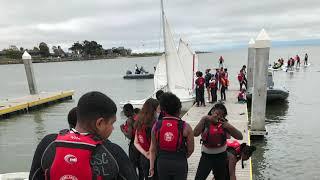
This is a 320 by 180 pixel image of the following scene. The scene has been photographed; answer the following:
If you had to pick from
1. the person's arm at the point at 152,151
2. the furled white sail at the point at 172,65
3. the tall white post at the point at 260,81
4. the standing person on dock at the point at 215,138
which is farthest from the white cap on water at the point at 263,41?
the person's arm at the point at 152,151

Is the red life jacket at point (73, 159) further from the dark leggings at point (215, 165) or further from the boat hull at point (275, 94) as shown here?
the boat hull at point (275, 94)

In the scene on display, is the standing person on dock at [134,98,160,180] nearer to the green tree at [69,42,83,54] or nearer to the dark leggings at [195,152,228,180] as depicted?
the dark leggings at [195,152,228,180]

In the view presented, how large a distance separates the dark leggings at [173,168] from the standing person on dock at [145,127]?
1.99ft

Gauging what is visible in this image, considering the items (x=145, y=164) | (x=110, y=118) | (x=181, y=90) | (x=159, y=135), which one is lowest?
(x=181, y=90)

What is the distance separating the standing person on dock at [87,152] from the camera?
2168mm

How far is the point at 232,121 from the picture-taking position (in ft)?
46.8

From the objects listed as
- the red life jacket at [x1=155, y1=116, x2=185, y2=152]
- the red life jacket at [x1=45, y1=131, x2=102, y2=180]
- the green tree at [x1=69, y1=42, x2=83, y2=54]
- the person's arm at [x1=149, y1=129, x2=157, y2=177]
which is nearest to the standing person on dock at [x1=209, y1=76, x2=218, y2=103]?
the person's arm at [x1=149, y1=129, x2=157, y2=177]

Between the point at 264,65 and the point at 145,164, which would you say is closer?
the point at 145,164

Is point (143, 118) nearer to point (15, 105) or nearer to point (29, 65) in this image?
Answer: point (15, 105)

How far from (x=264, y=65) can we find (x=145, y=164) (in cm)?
899

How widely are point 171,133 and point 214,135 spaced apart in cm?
101

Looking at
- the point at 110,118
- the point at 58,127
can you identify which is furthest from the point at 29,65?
the point at 110,118

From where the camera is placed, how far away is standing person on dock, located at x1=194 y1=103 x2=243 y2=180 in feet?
17.5

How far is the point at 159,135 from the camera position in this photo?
15.5 feet
